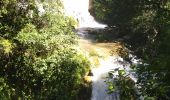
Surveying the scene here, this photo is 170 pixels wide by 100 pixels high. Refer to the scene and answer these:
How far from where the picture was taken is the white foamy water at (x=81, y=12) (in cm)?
2620

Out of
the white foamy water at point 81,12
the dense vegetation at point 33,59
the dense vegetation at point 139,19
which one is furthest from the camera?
the white foamy water at point 81,12

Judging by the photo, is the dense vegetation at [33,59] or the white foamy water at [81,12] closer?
the dense vegetation at [33,59]

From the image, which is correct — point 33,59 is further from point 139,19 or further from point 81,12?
point 81,12

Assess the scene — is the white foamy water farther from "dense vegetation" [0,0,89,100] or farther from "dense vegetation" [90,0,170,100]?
"dense vegetation" [0,0,89,100]

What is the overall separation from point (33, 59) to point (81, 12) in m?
16.8

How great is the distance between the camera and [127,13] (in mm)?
21750

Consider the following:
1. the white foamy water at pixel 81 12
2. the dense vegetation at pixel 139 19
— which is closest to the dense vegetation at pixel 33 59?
the dense vegetation at pixel 139 19

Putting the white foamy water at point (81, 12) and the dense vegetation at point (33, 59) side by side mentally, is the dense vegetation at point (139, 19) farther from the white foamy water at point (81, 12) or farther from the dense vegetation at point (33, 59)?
the dense vegetation at point (33, 59)

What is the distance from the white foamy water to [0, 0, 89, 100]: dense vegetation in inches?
513

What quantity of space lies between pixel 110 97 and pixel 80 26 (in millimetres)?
13125

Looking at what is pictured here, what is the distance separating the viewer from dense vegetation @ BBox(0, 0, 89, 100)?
11602mm

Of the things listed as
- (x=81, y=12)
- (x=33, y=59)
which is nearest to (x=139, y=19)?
(x=33, y=59)

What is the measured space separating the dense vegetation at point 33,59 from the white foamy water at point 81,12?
42.7 feet

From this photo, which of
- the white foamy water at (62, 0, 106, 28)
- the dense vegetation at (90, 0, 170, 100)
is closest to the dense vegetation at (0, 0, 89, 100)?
the dense vegetation at (90, 0, 170, 100)
